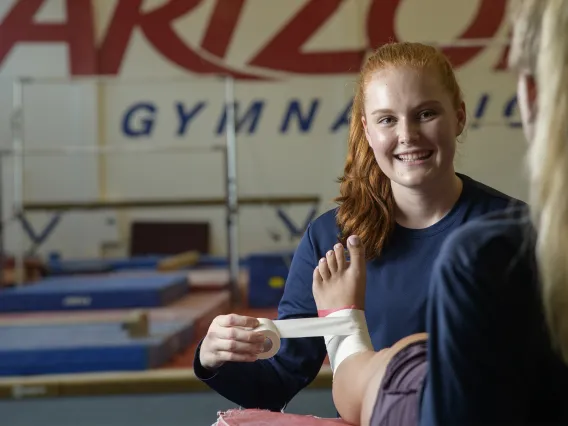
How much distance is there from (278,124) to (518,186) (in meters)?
7.12

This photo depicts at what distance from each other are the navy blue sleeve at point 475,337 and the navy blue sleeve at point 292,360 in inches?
30.1

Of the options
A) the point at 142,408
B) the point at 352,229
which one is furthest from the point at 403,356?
the point at 142,408

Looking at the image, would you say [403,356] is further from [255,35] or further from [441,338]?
[255,35]

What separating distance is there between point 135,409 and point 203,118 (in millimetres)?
5109

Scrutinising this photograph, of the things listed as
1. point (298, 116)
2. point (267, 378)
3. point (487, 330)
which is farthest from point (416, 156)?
point (298, 116)

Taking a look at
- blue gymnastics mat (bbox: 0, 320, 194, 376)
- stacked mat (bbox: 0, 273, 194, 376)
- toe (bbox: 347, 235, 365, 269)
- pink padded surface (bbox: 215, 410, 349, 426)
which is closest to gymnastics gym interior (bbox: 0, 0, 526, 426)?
stacked mat (bbox: 0, 273, 194, 376)

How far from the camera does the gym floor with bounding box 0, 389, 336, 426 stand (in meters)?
3.05

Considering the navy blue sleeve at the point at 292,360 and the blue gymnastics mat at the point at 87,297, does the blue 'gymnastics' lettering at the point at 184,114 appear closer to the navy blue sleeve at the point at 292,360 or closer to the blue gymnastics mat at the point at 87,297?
the blue gymnastics mat at the point at 87,297

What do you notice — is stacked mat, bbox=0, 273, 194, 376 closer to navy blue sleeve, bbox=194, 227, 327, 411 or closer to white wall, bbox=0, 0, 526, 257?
navy blue sleeve, bbox=194, 227, 327, 411

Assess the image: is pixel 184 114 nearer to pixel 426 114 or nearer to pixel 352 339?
pixel 426 114

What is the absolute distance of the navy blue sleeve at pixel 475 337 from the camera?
31.7 inches

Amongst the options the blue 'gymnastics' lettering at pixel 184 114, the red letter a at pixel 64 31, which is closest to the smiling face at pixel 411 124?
the blue 'gymnastics' lettering at pixel 184 114

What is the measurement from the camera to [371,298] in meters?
1.53

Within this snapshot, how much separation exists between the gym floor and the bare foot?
178 centimetres
